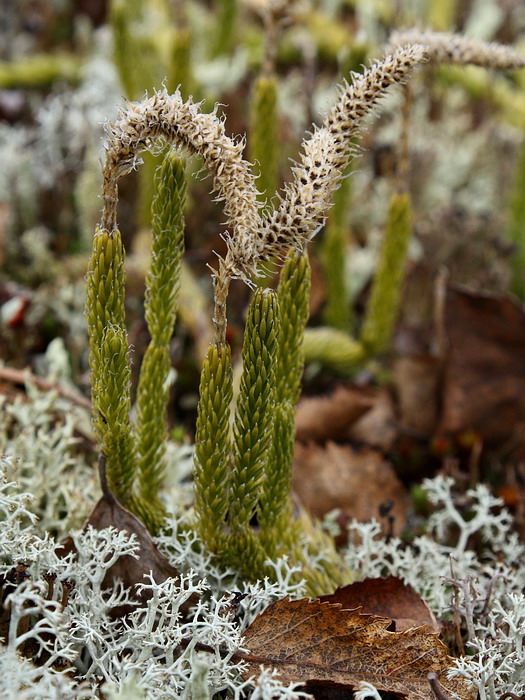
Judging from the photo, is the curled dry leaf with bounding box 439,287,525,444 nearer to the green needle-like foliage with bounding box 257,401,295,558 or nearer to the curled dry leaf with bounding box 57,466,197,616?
the green needle-like foliage with bounding box 257,401,295,558

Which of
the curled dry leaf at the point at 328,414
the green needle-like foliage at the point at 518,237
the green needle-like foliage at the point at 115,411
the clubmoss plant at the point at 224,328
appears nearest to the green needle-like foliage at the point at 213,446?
the clubmoss plant at the point at 224,328

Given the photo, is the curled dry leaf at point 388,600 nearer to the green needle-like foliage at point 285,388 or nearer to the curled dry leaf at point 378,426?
the green needle-like foliage at point 285,388

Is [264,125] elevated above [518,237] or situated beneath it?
elevated above

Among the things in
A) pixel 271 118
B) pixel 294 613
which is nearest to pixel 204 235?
pixel 271 118

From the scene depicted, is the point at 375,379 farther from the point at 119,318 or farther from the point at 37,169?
the point at 37,169

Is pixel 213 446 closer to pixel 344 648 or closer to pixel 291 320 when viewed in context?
pixel 291 320

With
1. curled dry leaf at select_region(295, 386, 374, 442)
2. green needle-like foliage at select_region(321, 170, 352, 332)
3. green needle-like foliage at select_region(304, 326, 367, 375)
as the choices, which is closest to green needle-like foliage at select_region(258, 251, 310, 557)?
curled dry leaf at select_region(295, 386, 374, 442)

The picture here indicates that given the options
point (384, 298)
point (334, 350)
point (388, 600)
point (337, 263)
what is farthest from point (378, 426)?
point (388, 600)
